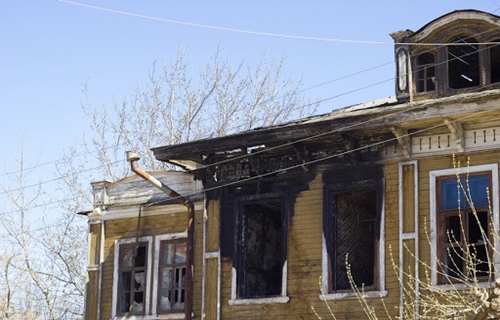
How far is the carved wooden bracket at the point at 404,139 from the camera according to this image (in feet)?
63.2

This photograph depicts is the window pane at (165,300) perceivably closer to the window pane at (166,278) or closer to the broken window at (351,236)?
the window pane at (166,278)

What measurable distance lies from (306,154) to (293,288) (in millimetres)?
2692

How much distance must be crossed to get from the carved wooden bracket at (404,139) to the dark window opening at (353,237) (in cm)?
118

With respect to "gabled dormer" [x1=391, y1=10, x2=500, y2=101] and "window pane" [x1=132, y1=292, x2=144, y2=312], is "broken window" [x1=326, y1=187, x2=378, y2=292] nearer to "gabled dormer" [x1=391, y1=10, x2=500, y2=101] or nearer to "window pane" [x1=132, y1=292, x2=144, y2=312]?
"gabled dormer" [x1=391, y1=10, x2=500, y2=101]

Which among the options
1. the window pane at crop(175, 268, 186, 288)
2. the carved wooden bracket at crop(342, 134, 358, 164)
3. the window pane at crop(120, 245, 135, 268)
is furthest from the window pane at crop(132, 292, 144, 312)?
the carved wooden bracket at crop(342, 134, 358, 164)

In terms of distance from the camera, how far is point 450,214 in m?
18.9

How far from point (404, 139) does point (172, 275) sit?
6472 millimetres

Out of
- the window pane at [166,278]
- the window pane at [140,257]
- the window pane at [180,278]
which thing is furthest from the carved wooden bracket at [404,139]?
the window pane at [140,257]

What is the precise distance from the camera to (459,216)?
18.5m

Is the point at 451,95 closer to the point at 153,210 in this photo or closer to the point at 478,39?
the point at 478,39

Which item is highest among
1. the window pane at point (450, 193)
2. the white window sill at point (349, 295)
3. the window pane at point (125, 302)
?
the window pane at point (450, 193)

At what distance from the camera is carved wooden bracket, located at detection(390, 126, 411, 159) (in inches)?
758

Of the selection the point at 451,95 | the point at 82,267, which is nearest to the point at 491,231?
the point at 451,95

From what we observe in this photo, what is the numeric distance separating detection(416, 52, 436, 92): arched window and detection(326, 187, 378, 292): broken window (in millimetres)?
2430
